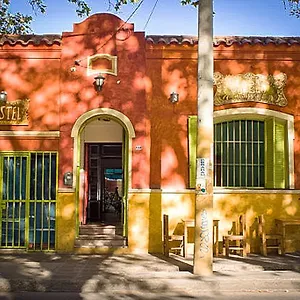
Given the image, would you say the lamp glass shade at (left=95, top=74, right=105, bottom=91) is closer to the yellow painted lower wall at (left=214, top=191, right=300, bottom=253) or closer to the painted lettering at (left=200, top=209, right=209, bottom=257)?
the yellow painted lower wall at (left=214, top=191, right=300, bottom=253)

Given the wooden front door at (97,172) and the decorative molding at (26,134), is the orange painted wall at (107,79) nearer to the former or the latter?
the decorative molding at (26,134)

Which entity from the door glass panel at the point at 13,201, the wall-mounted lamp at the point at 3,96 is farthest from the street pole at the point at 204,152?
the wall-mounted lamp at the point at 3,96

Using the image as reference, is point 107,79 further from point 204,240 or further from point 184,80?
point 204,240

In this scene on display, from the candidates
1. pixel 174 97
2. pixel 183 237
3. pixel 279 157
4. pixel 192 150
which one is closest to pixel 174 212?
pixel 183 237

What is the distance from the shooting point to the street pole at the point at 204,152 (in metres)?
8.95

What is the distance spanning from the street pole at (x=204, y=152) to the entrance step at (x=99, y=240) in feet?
10.2

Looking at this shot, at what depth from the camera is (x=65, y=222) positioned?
11562 millimetres

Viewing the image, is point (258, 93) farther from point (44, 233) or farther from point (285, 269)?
point (44, 233)

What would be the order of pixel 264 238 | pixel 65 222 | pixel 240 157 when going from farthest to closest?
pixel 240 157 → pixel 65 222 → pixel 264 238

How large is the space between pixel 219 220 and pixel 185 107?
2.84 meters

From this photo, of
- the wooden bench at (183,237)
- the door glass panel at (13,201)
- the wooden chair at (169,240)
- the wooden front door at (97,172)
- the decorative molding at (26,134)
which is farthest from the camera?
the wooden front door at (97,172)

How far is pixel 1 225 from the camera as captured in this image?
11.7 m

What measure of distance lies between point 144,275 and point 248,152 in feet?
15.5

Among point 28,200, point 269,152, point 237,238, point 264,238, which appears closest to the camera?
point 237,238
